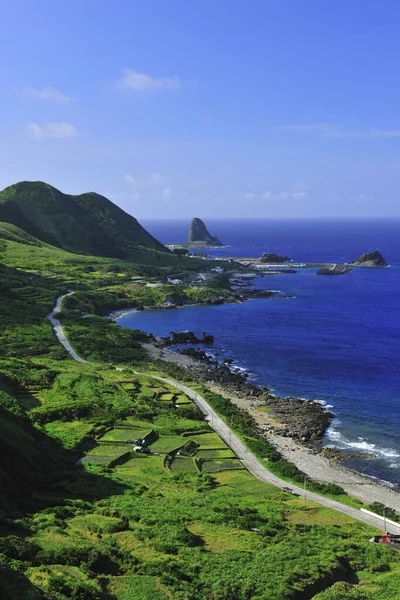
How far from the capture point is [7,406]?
2362 inches

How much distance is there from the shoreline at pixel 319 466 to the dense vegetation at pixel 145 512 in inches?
144

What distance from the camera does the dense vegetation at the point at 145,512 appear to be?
105 feet

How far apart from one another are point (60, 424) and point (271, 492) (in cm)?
2680

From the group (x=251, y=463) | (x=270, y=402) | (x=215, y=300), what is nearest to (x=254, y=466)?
(x=251, y=463)

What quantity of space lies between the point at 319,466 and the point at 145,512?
93.5 ft

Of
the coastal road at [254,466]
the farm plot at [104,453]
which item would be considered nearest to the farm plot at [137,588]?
the farm plot at [104,453]

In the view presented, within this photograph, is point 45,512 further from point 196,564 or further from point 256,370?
point 256,370

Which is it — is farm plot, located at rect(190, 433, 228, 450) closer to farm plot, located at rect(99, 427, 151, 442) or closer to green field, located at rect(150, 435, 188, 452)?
green field, located at rect(150, 435, 188, 452)

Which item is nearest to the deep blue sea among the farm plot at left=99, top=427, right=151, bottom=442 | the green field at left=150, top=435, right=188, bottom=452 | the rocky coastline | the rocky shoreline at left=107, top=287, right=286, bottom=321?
the rocky coastline

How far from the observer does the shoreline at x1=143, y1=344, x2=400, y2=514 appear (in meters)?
56.4

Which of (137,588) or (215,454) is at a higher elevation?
(137,588)

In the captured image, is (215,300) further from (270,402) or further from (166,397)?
(166,397)

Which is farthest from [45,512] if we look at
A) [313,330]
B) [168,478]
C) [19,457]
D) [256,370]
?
[313,330]

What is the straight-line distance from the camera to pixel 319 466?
210ft
